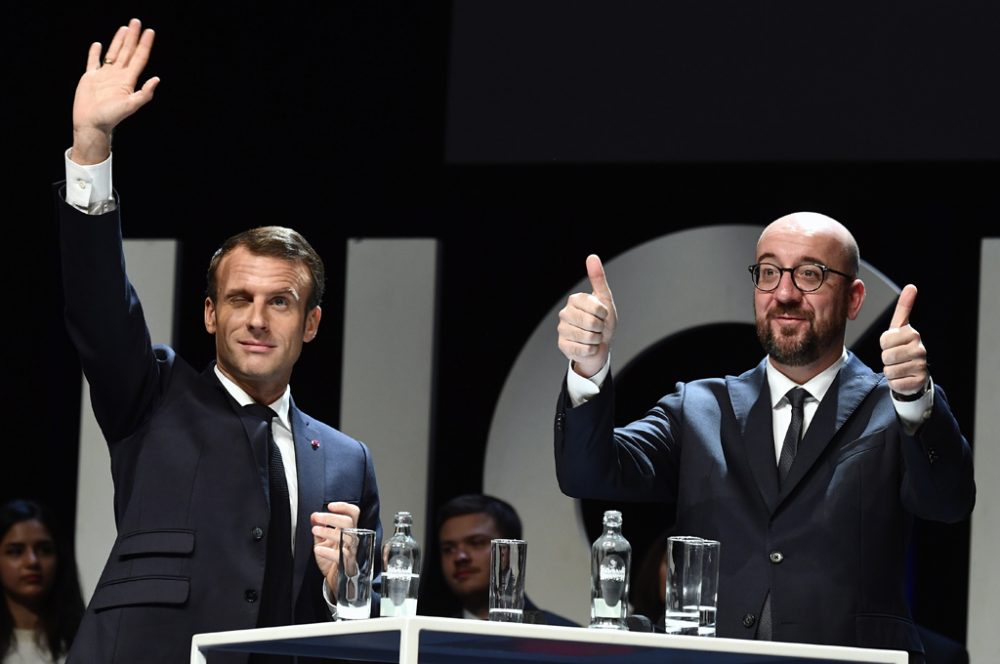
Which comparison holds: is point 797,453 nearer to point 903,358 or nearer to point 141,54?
point 903,358

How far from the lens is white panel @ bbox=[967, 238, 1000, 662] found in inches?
214

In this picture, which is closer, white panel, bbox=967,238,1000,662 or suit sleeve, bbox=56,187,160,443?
suit sleeve, bbox=56,187,160,443

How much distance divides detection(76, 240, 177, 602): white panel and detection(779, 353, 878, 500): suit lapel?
3429mm

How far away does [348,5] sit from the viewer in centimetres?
621

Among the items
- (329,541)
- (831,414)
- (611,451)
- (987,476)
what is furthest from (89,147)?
(987,476)

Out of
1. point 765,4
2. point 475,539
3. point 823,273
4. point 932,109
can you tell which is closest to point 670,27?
point 765,4

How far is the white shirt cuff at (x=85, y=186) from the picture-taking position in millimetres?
3414

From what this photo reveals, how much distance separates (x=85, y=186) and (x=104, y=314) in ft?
0.91

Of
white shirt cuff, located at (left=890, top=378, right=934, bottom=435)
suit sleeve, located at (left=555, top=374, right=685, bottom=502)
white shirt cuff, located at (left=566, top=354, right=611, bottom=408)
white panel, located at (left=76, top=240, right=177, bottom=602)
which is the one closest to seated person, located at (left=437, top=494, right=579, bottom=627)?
white panel, located at (left=76, top=240, right=177, bottom=602)

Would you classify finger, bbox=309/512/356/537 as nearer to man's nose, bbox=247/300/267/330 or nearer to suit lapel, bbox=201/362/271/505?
suit lapel, bbox=201/362/271/505

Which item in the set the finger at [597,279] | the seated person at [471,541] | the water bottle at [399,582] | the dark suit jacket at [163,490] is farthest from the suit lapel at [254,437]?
the seated person at [471,541]

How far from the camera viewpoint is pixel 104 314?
11.3 feet

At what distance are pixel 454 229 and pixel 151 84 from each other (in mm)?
2647

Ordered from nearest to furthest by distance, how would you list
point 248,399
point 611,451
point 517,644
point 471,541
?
point 517,644 < point 611,451 < point 248,399 < point 471,541
